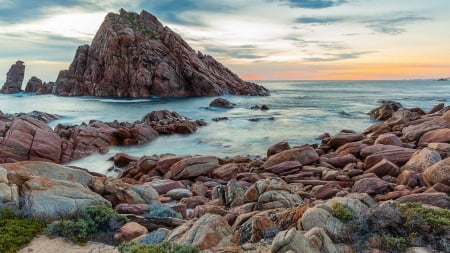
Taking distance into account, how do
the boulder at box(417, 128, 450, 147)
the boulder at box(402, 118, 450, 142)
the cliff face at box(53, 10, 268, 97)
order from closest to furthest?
the boulder at box(417, 128, 450, 147)
the boulder at box(402, 118, 450, 142)
the cliff face at box(53, 10, 268, 97)

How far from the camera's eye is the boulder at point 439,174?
43.3 ft

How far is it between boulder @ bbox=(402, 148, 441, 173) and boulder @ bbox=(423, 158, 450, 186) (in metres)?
2.43

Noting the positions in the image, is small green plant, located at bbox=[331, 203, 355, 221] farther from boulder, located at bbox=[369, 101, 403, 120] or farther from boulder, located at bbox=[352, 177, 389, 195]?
boulder, located at bbox=[369, 101, 403, 120]

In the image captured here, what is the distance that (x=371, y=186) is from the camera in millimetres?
15023

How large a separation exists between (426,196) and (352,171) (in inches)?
243

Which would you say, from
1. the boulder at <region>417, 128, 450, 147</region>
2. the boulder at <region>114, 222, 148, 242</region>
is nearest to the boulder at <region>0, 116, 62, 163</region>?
the boulder at <region>114, 222, 148, 242</region>

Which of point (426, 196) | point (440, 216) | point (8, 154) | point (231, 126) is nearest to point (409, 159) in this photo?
point (426, 196)

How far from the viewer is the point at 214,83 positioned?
102 meters

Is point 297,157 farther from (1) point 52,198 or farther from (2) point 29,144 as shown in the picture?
(2) point 29,144

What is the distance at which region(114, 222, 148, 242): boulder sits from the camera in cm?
980

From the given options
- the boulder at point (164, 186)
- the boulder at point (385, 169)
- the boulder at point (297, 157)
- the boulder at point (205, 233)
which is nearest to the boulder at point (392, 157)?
the boulder at point (385, 169)

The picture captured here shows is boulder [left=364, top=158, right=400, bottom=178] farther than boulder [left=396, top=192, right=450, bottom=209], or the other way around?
boulder [left=364, top=158, right=400, bottom=178]

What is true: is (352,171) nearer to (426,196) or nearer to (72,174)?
(426,196)

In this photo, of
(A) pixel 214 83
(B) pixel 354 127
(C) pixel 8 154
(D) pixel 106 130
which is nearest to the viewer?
(C) pixel 8 154
